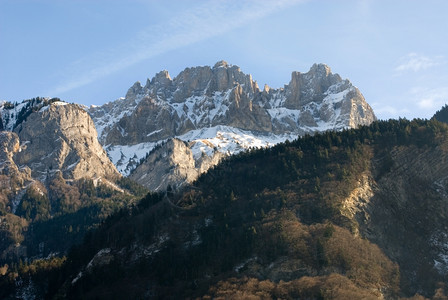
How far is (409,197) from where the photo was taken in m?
126

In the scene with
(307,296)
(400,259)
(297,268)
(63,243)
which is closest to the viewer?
(307,296)

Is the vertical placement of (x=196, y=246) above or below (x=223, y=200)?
below

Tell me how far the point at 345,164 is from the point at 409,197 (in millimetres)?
15584

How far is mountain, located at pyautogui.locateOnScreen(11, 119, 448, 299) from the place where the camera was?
331ft

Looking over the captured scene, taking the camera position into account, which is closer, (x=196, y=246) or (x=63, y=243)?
(x=196, y=246)

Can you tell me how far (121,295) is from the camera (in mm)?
105875

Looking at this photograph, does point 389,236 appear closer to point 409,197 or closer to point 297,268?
point 409,197

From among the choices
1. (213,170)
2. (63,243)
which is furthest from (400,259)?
(63,243)

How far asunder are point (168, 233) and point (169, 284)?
61.4 ft

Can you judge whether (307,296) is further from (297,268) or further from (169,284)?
(169,284)

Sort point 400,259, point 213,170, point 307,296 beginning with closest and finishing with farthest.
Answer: point 307,296 < point 400,259 < point 213,170

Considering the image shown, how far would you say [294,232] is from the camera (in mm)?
110125

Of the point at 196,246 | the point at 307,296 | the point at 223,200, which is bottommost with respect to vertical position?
the point at 307,296

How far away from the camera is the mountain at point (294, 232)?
101 meters
